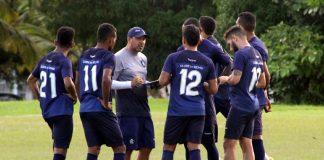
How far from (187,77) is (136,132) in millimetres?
1232

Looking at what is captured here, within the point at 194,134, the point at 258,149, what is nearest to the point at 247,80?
the point at 194,134

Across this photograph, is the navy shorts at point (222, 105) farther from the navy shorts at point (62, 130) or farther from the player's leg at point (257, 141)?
the navy shorts at point (62, 130)

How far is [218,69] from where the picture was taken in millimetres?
13078

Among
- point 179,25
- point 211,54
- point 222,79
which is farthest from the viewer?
point 179,25

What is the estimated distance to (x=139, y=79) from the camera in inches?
460

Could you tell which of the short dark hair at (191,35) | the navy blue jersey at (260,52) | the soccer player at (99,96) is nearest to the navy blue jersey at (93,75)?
the soccer player at (99,96)

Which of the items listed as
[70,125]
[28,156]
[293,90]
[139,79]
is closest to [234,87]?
[139,79]

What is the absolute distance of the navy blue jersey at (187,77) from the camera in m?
11.4

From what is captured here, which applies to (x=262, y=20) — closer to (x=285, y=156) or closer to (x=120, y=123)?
(x=285, y=156)

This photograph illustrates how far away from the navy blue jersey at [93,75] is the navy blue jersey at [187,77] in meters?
0.72

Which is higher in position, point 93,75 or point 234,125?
point 93,75

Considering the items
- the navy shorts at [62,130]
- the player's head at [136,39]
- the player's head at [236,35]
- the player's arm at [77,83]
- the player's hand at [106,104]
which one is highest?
the player's head at [236,35]

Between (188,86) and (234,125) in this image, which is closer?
Answer: (188,86)

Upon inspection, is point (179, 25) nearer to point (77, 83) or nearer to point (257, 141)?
point (257, 141)
